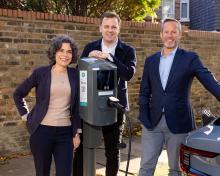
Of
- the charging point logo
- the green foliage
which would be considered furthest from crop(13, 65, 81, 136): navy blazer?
the green foliage

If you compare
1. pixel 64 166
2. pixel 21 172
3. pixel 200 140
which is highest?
pixel 200 140

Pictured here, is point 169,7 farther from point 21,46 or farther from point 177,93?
point 177,93

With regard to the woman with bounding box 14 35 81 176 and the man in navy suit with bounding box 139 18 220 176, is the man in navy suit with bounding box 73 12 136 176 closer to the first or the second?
the man in navy suit with bounding box 139 18 220 176

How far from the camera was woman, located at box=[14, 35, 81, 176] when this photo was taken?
3830 mm

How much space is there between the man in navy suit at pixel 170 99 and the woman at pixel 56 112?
66 centimetres

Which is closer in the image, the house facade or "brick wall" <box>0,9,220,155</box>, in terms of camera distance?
"brick wall" <box>0,9,220,155</box>

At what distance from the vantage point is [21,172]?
575 cm

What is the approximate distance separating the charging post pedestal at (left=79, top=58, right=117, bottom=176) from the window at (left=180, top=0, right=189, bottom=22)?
1593cm

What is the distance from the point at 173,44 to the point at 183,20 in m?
15.6

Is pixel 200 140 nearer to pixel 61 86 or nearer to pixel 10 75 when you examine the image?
pixel 61 86

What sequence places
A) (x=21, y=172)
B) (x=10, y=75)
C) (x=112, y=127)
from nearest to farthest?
(x=112, y=127)
(x=21, y=172)
(x=10, y=75)

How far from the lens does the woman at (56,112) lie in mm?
3830

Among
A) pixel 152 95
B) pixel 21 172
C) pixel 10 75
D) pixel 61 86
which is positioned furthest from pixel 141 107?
pixel 10 75

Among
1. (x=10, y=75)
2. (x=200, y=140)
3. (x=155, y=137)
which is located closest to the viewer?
(x=200, y=140)
